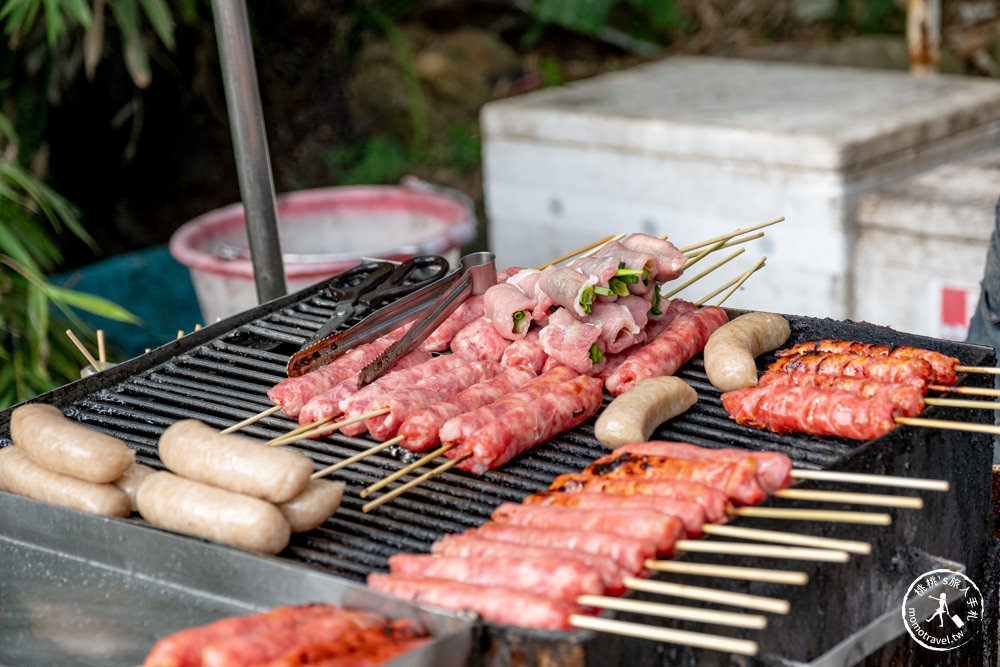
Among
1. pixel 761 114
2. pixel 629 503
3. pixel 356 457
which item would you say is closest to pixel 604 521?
pixel 629 503

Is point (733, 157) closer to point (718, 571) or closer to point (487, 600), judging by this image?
point (718, 571)

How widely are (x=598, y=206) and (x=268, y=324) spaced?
11.4 ft

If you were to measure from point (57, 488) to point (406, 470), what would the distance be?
900mm

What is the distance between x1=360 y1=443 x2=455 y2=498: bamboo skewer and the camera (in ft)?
9.15

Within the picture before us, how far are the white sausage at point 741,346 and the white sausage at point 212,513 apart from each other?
1361 mm

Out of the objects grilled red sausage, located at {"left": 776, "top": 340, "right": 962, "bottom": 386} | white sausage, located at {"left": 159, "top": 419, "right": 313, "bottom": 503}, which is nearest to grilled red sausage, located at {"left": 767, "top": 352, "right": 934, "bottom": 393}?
grilled red sausage, located at {"left": 776, "top": 340, "right": 962, "bottom": 386}

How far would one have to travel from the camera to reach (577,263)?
11.6ft

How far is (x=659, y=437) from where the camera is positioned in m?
3.06

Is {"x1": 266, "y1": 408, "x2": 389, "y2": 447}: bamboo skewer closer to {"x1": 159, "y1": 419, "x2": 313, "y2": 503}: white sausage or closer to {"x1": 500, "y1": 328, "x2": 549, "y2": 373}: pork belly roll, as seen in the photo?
{"x1": 159, "y1": 419, "x2": 313, "y2": 503}: white sausage

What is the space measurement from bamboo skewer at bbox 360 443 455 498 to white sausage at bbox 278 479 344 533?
11 cm

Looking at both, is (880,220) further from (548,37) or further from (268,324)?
(548,37)

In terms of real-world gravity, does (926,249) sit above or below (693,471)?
below

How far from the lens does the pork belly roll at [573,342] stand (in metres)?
3.34

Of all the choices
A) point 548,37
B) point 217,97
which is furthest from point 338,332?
point 548,37
